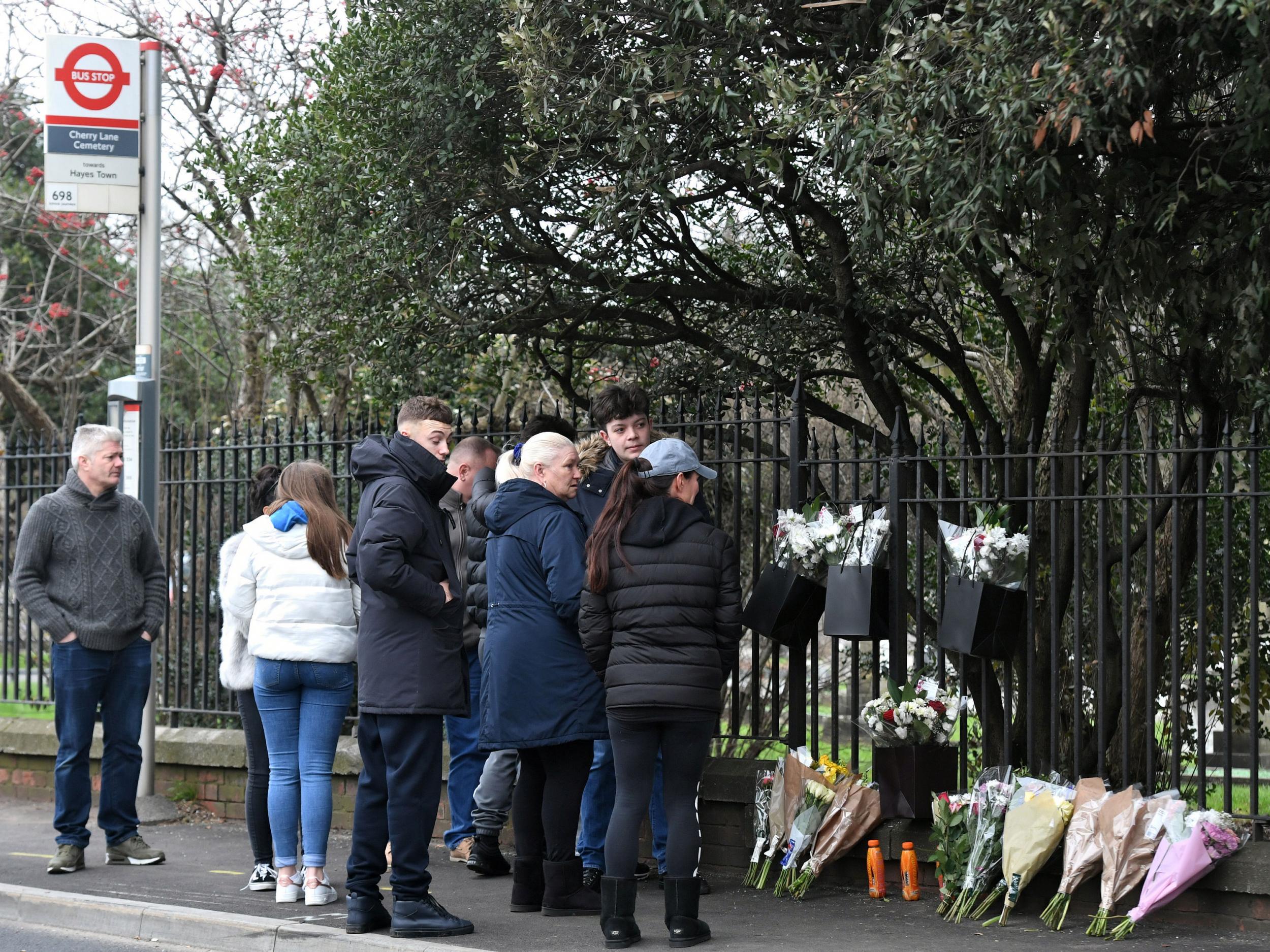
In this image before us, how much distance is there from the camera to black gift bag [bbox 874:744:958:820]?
618cm

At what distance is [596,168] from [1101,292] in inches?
113

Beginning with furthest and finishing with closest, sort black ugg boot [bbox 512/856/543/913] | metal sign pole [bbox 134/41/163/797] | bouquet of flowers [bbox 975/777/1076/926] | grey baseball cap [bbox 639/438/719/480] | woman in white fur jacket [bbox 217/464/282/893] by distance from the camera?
metal sign pole [bbox 134/41/163/797] < woman in white fur jacket [bbox 217/464/282/893] < black ugg boot [bbox 512/856/543/913] < bouquet of flowers [bbox 975/777/1076/926] < grey baseball cap [bbox 639/438/719/480]

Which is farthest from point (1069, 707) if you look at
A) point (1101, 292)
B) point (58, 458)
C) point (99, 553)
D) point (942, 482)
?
point (58, 458)

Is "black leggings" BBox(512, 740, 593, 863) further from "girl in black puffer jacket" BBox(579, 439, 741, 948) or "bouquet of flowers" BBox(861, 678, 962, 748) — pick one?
"bouquet of flowers" BBox(861, 678, 962, 748)

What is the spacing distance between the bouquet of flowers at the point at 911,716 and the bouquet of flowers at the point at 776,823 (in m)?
0.45

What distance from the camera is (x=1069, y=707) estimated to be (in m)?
9.75

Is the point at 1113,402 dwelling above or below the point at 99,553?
above

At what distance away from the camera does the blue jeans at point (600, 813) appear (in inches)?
246

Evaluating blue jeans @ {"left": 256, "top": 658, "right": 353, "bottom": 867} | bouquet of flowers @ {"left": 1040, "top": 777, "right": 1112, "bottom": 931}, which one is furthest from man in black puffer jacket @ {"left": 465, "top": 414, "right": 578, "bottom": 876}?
bouquet of flowers @ {"left": 1040, "top": 777, "right": 1112, "bottom": 931}

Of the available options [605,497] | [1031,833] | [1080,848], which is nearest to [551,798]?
[605,497]

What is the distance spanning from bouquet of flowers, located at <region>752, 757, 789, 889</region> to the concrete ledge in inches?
65.9

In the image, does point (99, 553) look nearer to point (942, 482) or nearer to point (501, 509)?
point (501, 509)

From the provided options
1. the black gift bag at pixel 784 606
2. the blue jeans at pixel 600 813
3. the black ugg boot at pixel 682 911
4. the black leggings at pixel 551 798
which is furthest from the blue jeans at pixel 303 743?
the black gift bag at pixel 784 606

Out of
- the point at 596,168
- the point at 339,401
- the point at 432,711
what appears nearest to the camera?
the point at 432,711
